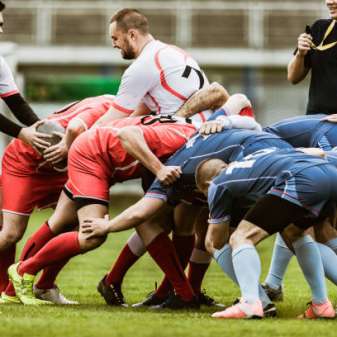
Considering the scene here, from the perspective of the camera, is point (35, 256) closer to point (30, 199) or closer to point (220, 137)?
point (30, 199)

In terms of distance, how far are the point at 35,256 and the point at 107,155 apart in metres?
0.90

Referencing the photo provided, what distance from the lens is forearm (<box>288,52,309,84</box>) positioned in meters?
8.93

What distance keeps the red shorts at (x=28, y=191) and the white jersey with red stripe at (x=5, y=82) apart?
2.10 ft

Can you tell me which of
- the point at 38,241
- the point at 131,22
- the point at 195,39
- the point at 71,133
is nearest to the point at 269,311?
the point at 38,241

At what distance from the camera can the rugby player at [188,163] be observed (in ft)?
25.4

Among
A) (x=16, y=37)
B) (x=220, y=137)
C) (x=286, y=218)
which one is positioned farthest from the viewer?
(x=16, y=37)

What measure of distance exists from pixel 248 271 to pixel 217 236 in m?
0.54

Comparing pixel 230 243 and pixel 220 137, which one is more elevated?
pixel 220 137

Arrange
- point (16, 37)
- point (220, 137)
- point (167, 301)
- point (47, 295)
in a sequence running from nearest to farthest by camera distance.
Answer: point (220, 137), point (167, 301), point (47, 295), point (16, 37)

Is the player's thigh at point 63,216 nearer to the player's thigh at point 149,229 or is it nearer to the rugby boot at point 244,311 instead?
the player's thigh at point 149,229

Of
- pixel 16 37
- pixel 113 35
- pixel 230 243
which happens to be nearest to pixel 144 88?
pixel 113 35

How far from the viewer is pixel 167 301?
27.6ft

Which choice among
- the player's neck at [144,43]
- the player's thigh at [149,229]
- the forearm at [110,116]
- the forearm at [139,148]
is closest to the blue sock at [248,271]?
the forearm at [139,148]

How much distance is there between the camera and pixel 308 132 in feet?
28.0
